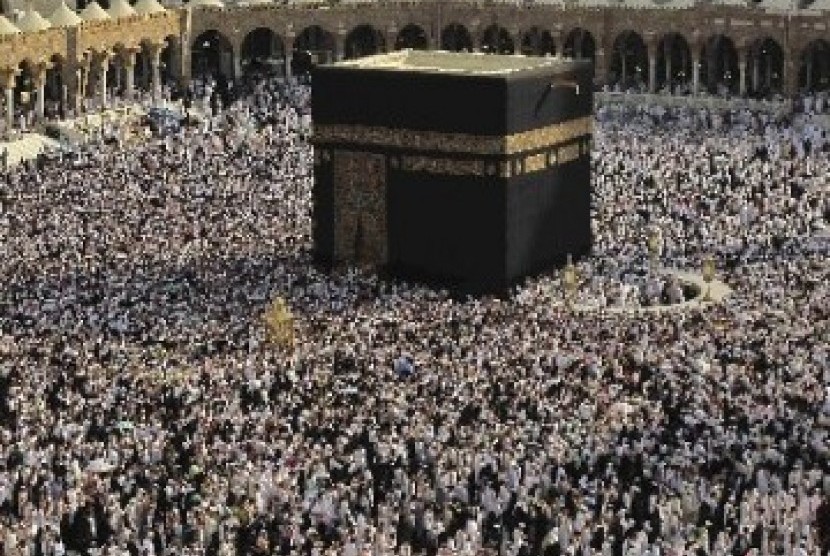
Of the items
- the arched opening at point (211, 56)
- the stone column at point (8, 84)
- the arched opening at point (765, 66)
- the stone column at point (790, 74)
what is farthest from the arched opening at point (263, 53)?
the stone column at point (790, 74)

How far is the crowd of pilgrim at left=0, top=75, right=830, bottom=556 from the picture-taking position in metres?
13.8

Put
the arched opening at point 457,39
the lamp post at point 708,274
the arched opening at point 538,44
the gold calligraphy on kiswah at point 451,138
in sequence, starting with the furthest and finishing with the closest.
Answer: the arched opening at point 457,39 → the arched opening at point 538,44 → the gold calligraphy on kiswah at point 451,138 → the lamp post at point 708,274

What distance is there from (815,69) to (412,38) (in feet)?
37.5

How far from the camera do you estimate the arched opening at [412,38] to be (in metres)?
46.3

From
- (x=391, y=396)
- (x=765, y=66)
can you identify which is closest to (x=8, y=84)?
(x=765, y=66)

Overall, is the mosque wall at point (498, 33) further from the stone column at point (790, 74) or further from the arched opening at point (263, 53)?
the arched opening at point (263, 53)

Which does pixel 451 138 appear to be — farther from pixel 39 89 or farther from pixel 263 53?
pixel 263 53

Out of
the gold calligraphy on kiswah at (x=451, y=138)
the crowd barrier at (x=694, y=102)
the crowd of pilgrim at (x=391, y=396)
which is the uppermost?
the gold calligraphy on kiswah at (x=451, y=138)

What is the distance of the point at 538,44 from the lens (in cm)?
4475

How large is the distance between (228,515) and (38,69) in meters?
24.8

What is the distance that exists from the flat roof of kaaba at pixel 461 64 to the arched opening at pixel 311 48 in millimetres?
17135

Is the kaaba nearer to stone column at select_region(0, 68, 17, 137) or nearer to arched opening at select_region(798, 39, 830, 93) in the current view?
stone column at select_region(0, 68, 17, 137)

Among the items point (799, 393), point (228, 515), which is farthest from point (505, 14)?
point (228, 515)

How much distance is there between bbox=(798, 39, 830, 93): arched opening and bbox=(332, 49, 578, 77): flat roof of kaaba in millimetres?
16662
